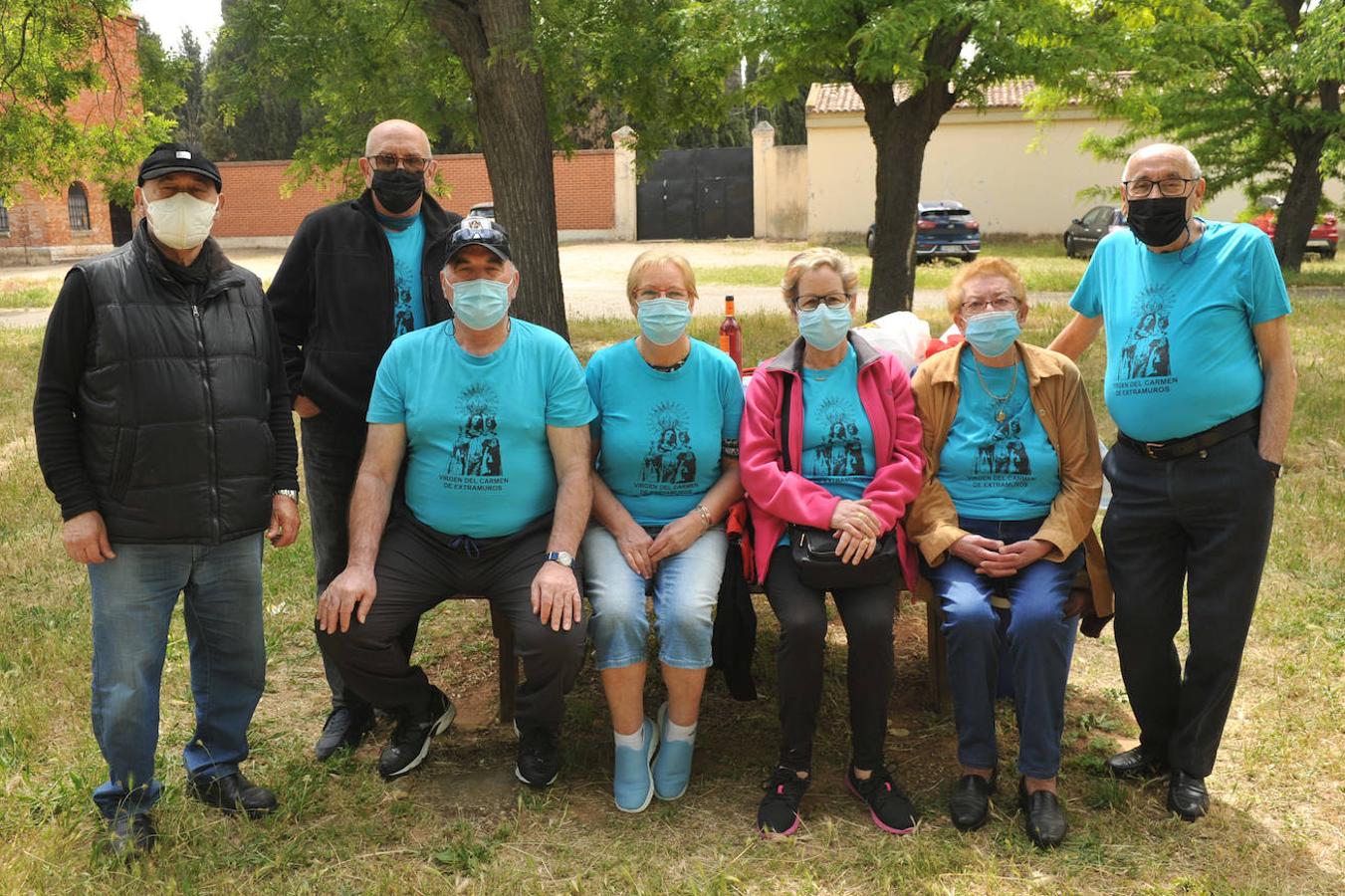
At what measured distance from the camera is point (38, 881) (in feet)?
10.2

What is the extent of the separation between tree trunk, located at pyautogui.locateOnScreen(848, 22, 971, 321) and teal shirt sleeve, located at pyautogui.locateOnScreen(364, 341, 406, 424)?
884 cm

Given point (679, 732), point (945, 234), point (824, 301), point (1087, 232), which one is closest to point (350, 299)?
point (824, 301)

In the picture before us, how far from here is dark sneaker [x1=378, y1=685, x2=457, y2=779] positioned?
387 cm

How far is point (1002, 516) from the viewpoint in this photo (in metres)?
3.78

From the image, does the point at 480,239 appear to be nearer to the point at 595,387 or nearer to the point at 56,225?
the point at 595,387

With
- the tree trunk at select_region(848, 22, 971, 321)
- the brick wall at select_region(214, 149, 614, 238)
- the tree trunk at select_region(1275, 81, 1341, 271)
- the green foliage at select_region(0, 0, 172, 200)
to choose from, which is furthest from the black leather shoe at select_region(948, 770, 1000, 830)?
the brick wall at select_region(214, 149, 614, 238)

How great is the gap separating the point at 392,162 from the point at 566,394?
3.40 feet

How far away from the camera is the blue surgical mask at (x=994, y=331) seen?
378cm

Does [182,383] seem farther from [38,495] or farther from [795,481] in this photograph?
[38,495]

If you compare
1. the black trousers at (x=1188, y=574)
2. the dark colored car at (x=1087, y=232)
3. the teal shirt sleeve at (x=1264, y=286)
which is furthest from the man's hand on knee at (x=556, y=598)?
the dark colored car at (x=1087, y=232)

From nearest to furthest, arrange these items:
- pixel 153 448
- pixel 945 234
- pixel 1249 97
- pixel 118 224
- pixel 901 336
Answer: pixel 153 448 → pixel 901 336 → pixel 1249 97 → pixel 945 234 → pixel 118 224

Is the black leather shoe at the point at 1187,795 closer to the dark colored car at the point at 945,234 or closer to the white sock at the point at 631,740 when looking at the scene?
the white sock at the point at 631,740

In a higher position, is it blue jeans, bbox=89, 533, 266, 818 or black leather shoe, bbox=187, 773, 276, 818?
blue jeans, bbox=89, 533, 266, 818

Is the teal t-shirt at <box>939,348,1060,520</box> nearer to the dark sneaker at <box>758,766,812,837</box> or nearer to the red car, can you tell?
the dark sneaker at <box>758,766,812,837</box>
